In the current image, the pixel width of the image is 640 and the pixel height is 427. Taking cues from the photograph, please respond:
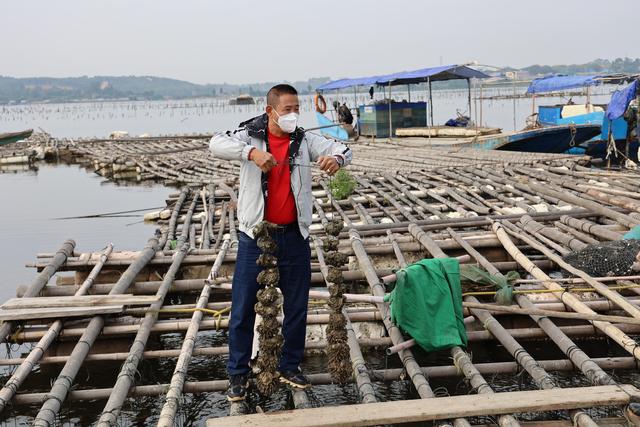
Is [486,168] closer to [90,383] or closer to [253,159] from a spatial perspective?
[90,383]

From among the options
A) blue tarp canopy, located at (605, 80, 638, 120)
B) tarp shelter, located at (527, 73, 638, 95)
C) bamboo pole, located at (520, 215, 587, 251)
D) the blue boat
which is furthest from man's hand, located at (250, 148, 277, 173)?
tarp shelter, located at (527, 73, 638, 95)

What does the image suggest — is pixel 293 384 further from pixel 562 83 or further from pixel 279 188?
pixel 562 83

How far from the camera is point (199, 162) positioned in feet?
64.1

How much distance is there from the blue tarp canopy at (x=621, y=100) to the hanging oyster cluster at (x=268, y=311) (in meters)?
14.8

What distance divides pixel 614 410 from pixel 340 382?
6.31 ft

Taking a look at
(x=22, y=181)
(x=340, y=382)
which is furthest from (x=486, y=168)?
(x=22, y=181)

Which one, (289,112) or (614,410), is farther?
(614,410)

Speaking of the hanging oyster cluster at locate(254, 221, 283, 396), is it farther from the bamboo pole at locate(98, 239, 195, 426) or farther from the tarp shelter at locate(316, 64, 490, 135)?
the tarp shelter at locate(316, 64, 490, 135)

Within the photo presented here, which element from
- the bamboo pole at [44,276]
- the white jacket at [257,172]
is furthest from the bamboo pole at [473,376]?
the bamboo pole at [44,276]

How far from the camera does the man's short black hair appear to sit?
3.82 metres

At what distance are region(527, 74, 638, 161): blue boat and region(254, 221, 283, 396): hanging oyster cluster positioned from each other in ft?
49.5

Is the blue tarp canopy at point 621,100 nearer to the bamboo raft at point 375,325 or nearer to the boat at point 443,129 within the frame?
the boat at point 443,129

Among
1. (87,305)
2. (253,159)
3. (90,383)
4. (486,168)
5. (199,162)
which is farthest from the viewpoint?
(199,162)

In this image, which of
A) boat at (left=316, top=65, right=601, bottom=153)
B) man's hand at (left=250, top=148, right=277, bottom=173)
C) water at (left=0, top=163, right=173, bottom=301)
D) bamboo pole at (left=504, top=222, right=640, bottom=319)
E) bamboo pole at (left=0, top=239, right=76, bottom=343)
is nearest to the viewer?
man's hand at (left=250, top=148, right=277, bottom=173)
